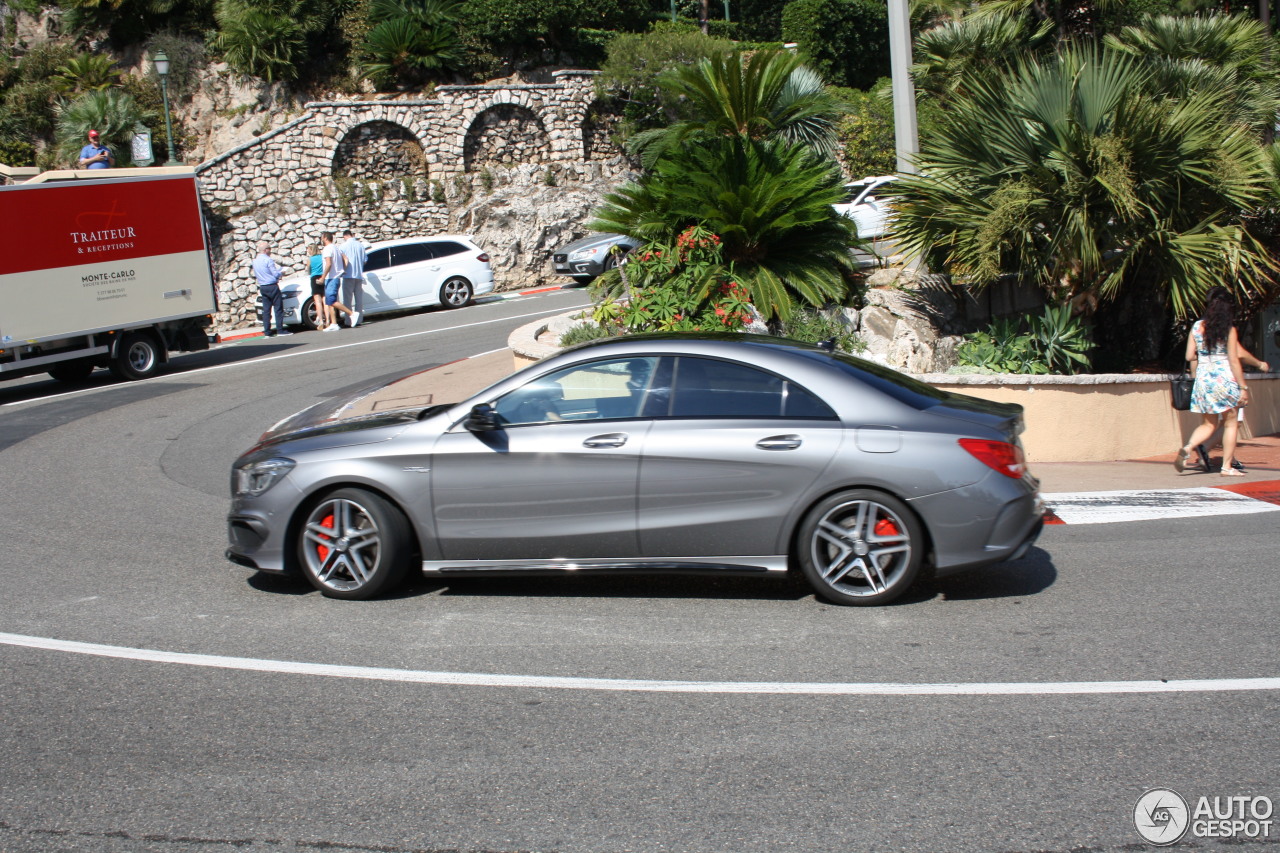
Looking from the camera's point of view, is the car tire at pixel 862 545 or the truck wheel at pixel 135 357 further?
the truck wheel at pixel 135 357

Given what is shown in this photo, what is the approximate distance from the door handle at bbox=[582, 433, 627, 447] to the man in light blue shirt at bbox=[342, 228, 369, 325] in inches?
686

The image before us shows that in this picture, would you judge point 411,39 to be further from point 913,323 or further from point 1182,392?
point 1182,392

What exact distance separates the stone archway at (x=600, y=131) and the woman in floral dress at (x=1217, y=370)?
26511 millimetres

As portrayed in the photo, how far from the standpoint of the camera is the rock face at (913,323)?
12.6 meters

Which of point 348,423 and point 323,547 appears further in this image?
point 348,423

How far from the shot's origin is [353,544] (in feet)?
21.1

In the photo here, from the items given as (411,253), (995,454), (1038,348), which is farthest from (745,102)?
(411,253)

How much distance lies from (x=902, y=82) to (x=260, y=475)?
10.6 metres

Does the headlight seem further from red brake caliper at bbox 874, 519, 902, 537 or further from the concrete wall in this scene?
the concrete wall

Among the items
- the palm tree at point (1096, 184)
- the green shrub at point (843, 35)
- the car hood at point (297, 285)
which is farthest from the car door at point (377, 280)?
the green shrub at point (843, 35)

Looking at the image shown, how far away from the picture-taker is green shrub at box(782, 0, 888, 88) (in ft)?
125

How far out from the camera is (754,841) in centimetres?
373

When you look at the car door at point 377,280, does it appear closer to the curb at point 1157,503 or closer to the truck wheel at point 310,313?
the truck wheel at point 310,313
